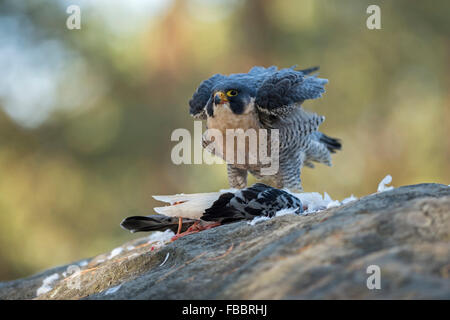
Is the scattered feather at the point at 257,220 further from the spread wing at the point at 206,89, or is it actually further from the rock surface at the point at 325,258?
the spread wing at the point at 206,89

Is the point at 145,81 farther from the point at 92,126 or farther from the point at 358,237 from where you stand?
the point at 358,237

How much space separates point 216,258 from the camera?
5.64ft

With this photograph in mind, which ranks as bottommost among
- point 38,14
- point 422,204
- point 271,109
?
point 422,204

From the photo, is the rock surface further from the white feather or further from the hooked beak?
the hooked beak

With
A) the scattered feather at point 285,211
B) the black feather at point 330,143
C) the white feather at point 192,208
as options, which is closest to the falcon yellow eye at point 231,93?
the white feather at point 192,208

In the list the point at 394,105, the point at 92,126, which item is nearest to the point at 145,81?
the point at 92,126

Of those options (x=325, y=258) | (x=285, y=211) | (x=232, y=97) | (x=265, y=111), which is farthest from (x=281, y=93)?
(x=325, y=258)

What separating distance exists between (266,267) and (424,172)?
22.0 feet

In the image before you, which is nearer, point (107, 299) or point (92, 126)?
point (107, 299)

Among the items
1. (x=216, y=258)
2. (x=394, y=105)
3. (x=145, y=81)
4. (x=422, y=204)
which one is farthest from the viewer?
(x=145, y=81)

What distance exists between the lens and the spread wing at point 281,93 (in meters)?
3.30

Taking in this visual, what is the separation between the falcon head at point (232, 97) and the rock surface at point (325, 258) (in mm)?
1425

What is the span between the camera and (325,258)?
1.35 meters

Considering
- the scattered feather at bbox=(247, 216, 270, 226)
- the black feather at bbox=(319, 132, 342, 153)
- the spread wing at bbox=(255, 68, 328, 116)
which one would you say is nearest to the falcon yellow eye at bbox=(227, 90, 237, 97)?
the spread wing at bbox=(255, 68, 328, 116)
